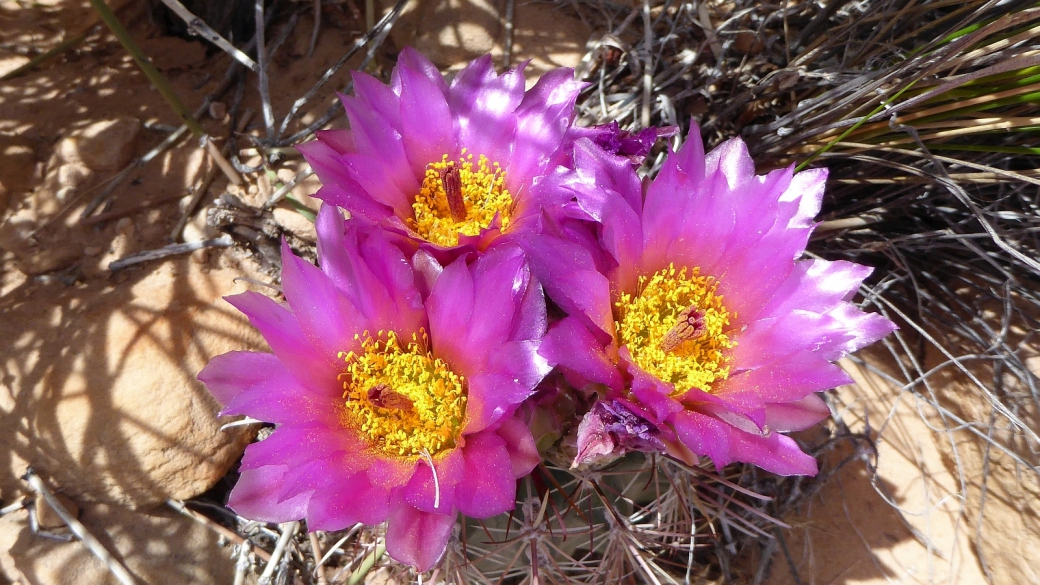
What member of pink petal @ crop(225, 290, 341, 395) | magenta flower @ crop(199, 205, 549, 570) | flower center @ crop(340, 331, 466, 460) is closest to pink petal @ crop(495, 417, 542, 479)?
magenta flower @ crop(199, 205, 549, 570)

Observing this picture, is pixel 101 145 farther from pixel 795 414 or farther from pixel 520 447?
pixel 795 414

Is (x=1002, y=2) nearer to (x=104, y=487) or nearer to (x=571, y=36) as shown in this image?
(x=571, y=36)

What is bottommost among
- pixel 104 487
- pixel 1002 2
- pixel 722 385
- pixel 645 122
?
pixel 104 487

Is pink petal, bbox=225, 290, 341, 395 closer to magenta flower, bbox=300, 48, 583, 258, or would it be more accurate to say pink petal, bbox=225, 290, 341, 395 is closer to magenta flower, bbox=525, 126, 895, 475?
magenta flower, bbox=300, 48, 583, 258

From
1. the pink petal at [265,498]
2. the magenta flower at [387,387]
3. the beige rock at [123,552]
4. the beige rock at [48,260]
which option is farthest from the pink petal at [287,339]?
the beige rock at [48,260]

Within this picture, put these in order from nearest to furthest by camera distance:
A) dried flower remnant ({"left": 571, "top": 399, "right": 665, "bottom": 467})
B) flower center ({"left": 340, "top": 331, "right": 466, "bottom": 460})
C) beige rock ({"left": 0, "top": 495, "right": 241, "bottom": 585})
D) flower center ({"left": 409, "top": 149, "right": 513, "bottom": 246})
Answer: dried flower remnant ({"left": 571, "top": 399, "right": 665, "bottom": 467}) < flower center ({"left": 340, "top": 331, "right": 466, "bottom": 460}) < flower center ({"left": 409, "top": 149, "right": 513, "bottom": 246}) < beige rock ({"left": 0, "top": 495, "right": 241, "bottom": 585})

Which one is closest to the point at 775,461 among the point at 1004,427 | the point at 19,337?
the point at 1004,427
